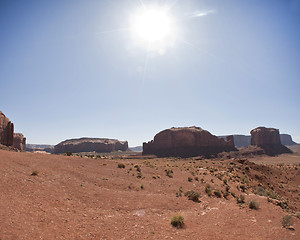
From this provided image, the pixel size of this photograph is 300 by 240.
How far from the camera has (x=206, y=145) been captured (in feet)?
342

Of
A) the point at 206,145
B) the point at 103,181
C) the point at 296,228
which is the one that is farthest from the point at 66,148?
→ the point at 296,228

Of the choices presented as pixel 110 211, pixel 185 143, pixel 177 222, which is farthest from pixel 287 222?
pixel 185 143

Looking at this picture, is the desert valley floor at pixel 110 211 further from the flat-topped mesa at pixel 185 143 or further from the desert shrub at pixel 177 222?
the flat-topped mesa at pixel 185 143

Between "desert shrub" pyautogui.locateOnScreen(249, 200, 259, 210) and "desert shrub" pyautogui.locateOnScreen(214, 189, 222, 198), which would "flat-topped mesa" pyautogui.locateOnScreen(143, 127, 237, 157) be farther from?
"desert shrub" pyautogui.locateOnScreen(249, 200, 259, 210)

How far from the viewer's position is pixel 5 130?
36.6 metres

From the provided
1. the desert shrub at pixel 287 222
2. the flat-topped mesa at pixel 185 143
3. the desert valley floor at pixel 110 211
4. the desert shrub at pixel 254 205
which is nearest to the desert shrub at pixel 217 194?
the desert valley floor at pixel 110 211

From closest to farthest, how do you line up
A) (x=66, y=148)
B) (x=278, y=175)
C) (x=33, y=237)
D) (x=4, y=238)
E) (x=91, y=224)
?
(x=4, y=238), (x=33, y=237), (x=91, y=224), (x=278, y=175), (x=66, y=148)

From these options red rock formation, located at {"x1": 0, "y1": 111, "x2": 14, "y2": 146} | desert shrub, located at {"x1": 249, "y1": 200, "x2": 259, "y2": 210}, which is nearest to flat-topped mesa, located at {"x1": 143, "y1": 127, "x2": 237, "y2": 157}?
red rock formation, located at {"x1": 0, "y1": 111, "x2": 14, "y2": 146}

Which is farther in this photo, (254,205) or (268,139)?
(268,139)

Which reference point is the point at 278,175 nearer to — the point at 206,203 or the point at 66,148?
the point at 206,203

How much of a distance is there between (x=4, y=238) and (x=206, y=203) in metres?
13.4

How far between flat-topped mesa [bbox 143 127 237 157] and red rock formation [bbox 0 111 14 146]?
73.7 meters

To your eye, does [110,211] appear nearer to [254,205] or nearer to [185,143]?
[254,205]

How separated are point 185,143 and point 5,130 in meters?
86.9
